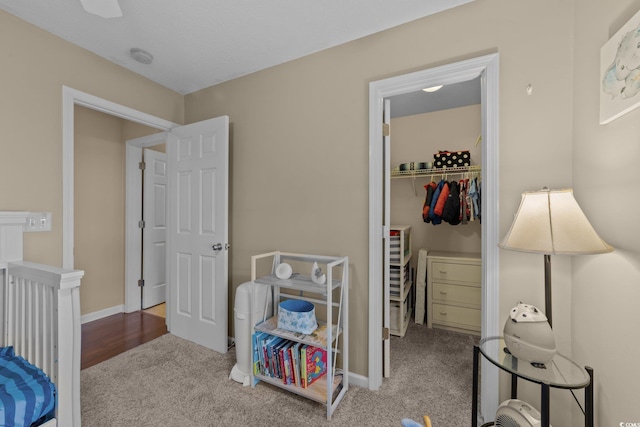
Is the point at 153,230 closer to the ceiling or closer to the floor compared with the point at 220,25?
closer to the floor

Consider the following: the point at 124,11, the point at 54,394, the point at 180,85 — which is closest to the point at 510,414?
the point at 54,394

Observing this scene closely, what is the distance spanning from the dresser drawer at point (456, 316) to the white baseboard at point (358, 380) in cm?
133

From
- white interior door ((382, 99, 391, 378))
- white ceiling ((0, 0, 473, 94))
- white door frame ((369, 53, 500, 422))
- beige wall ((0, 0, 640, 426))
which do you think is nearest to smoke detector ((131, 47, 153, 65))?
white ceiling ((0, 0, 473, 94))

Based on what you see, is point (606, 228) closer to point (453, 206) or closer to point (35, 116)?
point (453, 206)

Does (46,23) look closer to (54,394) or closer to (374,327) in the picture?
(54,394)

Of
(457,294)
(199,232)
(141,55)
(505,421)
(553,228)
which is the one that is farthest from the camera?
(457,294)

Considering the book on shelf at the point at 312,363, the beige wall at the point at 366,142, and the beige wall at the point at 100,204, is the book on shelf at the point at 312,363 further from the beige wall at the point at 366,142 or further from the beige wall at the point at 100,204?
the beige wall at the point at 100,204

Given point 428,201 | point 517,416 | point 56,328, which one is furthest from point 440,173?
point 56,328

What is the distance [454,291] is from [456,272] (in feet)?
0.64

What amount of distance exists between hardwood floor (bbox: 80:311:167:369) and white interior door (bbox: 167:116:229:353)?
0.29 m

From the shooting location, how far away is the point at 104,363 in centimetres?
218

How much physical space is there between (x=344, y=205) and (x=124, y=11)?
1.84 metres

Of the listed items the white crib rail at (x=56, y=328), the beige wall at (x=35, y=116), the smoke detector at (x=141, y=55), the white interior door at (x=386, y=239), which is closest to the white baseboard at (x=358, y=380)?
the white interior door at (x=386, y=239)

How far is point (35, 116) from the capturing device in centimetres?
183
